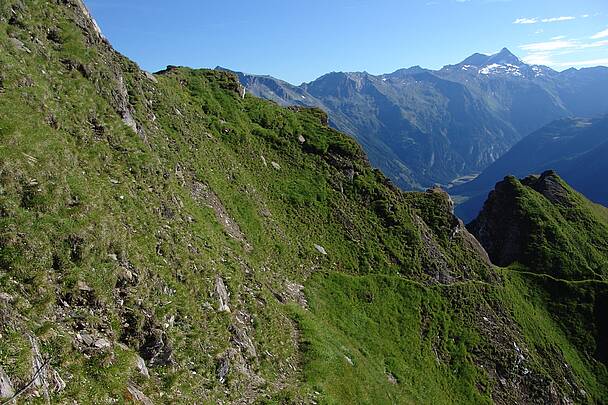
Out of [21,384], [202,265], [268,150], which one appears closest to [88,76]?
[202,265]

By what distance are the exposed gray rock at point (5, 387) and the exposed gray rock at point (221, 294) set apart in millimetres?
13190

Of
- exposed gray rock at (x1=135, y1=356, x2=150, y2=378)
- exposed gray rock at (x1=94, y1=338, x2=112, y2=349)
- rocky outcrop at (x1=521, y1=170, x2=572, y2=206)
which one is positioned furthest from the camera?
rocky outcrop at (x1=521, y1=170, x2=572, y2=206)

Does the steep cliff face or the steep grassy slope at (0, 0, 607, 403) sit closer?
the steep grassy slope at (0, 0, 607, 403)

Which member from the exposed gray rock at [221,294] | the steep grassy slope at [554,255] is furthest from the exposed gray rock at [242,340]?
the steep grassy slope at [554,255]

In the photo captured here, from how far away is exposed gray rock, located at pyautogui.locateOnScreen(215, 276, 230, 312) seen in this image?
24344 mm

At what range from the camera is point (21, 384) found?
11.3 m

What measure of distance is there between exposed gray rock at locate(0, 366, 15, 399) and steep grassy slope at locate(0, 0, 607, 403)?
83 millimetres

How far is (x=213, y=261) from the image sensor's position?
27469 mm

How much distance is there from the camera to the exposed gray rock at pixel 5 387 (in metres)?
10.6

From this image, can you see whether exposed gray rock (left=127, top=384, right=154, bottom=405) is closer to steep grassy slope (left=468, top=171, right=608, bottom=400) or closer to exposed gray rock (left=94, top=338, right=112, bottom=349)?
exposed gray rock (left=94, top=338, right=112, bottom=349)

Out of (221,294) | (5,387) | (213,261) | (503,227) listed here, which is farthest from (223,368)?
(503,227)

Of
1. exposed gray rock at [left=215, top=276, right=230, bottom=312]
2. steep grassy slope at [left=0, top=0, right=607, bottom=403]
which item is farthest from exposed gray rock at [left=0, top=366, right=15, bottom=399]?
exposed gray rock at [left=215, top=276, right=230, bottom=312]

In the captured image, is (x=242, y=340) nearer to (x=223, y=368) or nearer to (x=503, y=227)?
(x=223, y=368)

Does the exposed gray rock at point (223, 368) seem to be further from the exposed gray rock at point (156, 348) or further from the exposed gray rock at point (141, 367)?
the exposed gray rock at point (141, 367)
